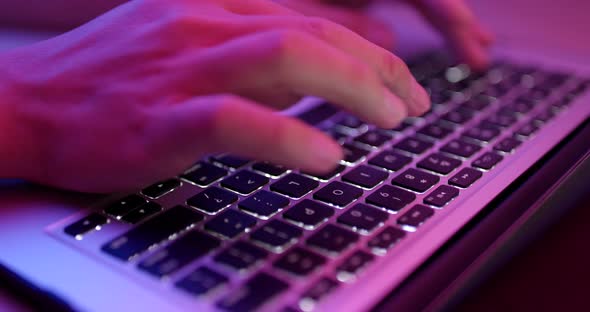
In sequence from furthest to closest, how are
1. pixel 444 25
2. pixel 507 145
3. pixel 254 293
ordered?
1. pixel 444 25
2. pixel 507 145
3. pixel 254 293

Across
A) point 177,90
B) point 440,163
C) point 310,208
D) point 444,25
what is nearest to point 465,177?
point 440,163

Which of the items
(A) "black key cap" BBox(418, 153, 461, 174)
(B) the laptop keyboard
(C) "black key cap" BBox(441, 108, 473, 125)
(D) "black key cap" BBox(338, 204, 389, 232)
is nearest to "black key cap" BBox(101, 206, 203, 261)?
(B) the laptop keyboard

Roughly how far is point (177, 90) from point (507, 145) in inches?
12.5

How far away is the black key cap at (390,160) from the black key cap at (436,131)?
66mm

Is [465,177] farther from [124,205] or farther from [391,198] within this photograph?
[124,205]

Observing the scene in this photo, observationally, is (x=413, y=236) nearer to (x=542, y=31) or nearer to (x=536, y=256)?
(x=536, y=256)

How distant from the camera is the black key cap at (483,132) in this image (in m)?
→ 0.56

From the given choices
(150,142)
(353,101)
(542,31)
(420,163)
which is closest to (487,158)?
(420,163)

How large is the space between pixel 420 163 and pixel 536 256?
14 cm

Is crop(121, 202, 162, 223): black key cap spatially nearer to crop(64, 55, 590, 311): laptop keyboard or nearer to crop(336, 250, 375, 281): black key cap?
crop(64, 55, 590, 311): laptop keyboard

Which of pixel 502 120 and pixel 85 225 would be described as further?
pixel 502 120

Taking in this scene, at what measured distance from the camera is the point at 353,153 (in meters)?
0.52

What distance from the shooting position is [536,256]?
517mm

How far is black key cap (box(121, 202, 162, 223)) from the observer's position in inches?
16.1
